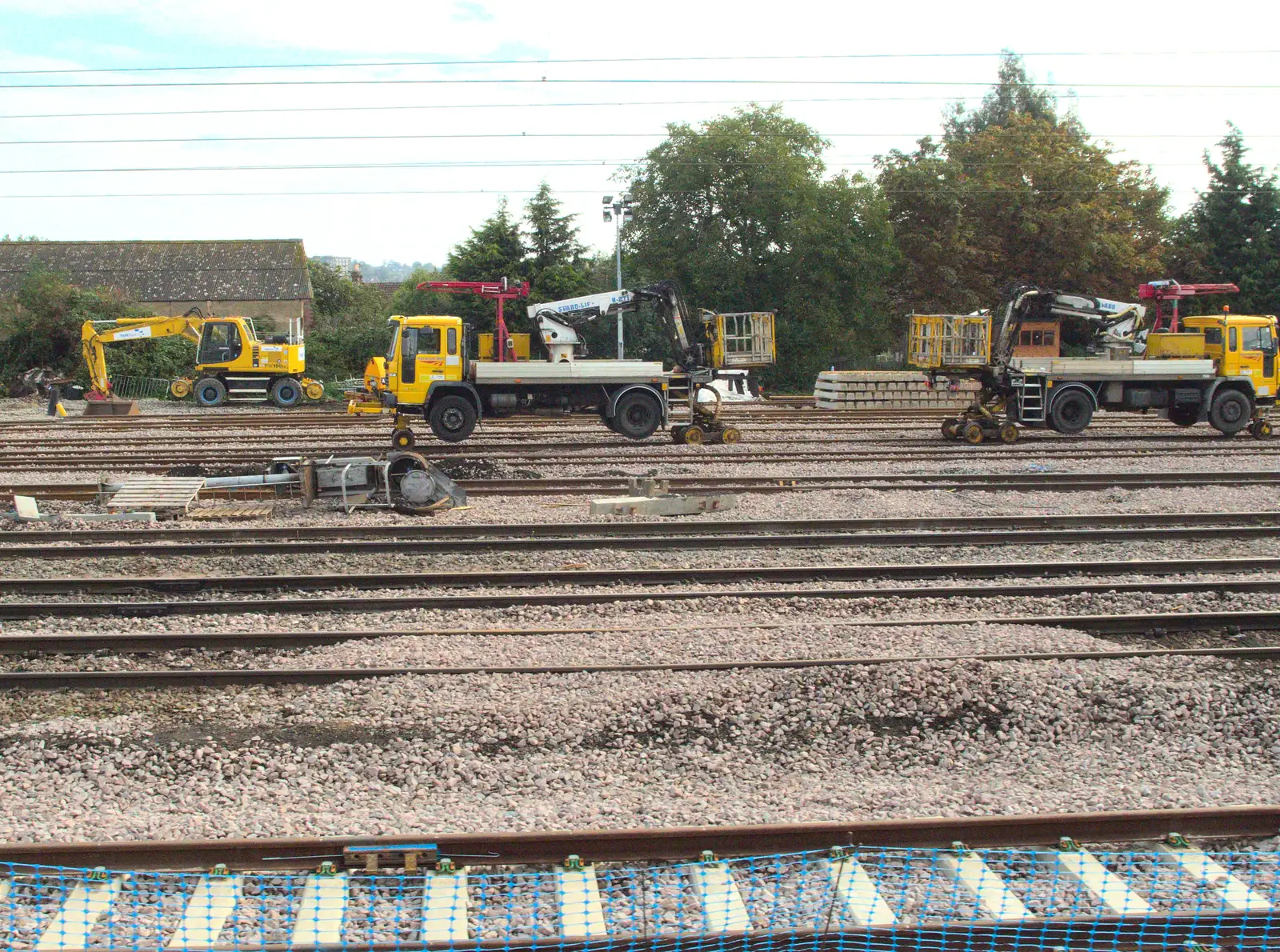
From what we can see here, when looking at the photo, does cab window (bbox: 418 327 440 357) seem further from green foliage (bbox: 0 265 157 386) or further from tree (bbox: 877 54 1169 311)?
green foliage (bbox: 0 265 157 386)

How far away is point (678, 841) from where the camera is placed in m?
4.57

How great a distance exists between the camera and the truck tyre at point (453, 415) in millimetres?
18688

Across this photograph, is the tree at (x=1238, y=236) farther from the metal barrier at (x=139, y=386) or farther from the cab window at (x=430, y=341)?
the metal barrier at (x=139, y=386)

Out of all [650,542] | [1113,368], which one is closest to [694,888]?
[650,542]

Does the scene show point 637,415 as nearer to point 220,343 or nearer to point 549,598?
point 549,598

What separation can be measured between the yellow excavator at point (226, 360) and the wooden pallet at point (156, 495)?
18127 mm

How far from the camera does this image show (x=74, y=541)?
37.1 feet

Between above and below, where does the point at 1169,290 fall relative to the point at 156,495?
above

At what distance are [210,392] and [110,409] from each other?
10.7 feet

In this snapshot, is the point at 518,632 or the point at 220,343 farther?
the point at 220,343

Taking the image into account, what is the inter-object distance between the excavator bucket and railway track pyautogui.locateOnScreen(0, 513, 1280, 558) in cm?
1839

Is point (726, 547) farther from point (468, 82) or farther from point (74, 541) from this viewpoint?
point (468, 82)

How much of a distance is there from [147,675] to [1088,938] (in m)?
5.79

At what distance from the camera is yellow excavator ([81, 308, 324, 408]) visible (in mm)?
30766
